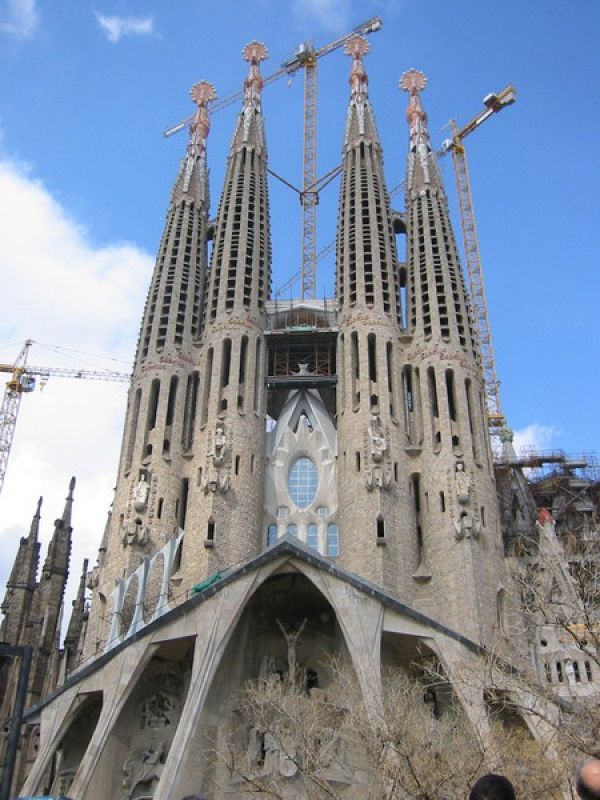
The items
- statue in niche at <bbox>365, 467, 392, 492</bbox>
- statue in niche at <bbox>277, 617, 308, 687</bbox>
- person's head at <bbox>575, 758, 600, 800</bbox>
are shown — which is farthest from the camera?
statue in niche at <bbox>365, 467, 392, 492</bbox>

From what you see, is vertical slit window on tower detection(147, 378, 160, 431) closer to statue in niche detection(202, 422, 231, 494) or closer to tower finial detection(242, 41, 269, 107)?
statue in niche detection(202, 422, 231, 494)

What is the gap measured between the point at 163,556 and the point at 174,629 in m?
5.87

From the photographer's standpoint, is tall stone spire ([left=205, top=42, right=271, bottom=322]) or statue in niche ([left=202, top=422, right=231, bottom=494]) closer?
statue in niche ([left=202, top=422, right=231, bottom=494])

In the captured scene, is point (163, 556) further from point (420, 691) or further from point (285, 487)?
point (420, 691)

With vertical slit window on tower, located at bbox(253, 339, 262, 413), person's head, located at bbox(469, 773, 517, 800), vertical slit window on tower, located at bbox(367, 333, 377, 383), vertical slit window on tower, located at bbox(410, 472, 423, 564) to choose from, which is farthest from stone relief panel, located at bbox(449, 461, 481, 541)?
person's head, located at bbox(469, 773, 517, 800)

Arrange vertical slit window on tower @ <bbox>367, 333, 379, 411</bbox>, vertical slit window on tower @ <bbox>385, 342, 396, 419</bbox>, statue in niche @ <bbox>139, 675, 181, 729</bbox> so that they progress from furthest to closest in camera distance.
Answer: vertical slit window on tower @ <bbox>367, 333, 379, 411</bbox> → vertical slit window on tower @ <bbox>385, 342, 396, 419</bbox> → statue in niche @ <bbox>139, 675, 181, 729</bbox>

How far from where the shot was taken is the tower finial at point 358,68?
49656 millimetres

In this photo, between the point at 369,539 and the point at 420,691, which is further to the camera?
the point at 369,539

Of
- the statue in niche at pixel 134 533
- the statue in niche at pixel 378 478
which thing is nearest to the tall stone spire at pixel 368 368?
the statue in niche at pixel 378 478

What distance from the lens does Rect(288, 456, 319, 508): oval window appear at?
3734cm

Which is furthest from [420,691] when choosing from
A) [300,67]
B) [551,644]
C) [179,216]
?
[300,67]

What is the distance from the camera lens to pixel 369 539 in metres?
32.7

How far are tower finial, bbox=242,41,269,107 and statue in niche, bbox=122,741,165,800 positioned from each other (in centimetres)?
3552

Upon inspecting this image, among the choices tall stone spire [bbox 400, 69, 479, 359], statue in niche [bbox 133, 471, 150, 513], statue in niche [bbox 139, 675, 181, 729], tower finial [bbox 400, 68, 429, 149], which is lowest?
statue in niche [bbox 139, 675, 181, 729]
